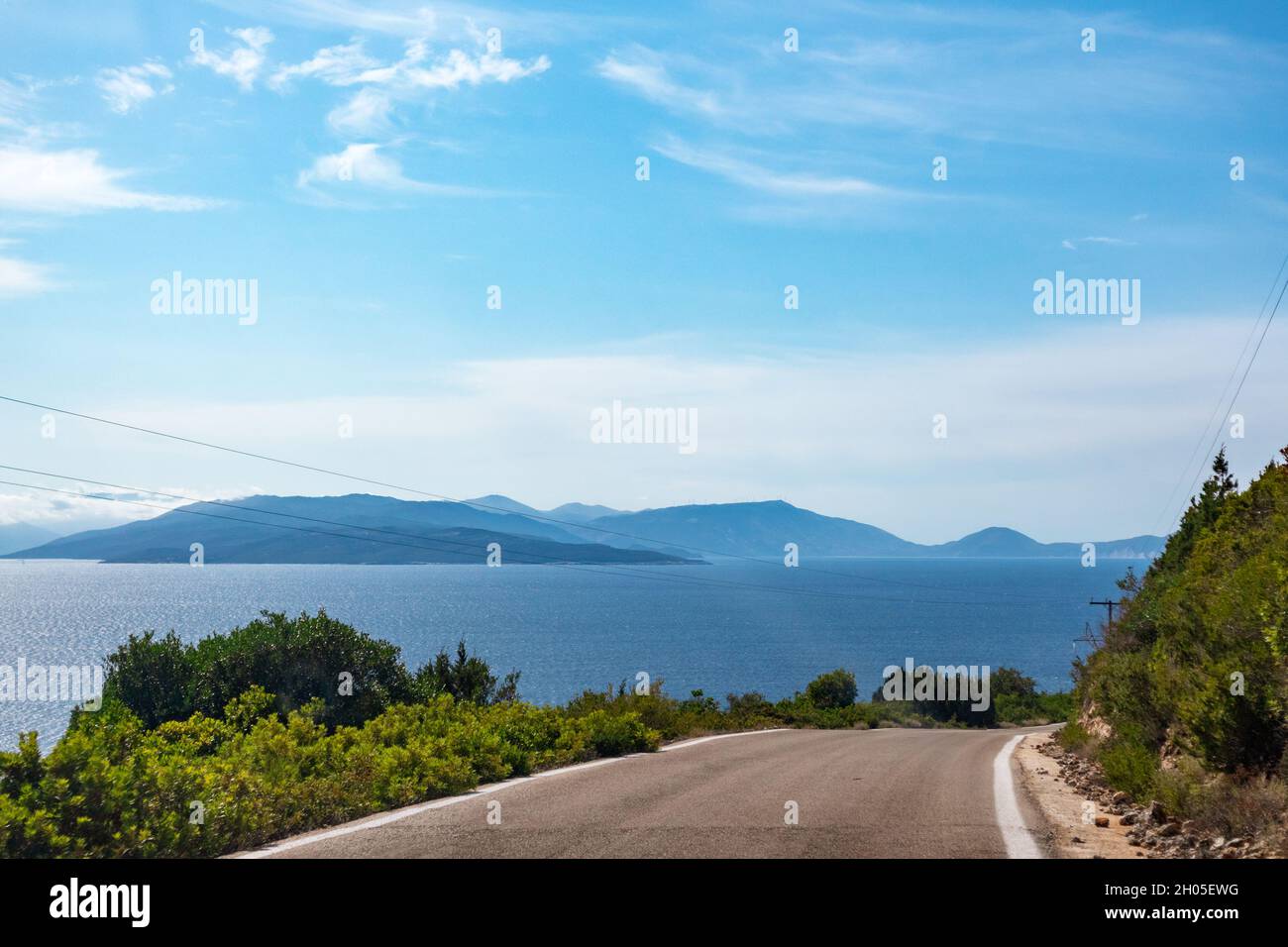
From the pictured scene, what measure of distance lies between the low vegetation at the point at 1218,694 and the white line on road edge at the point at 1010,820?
1341 mm

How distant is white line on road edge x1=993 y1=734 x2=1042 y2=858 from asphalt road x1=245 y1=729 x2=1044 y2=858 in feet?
0.06

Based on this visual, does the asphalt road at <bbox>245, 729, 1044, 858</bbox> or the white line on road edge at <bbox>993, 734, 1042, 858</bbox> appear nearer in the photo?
the asphalt road at <bbox>245, 729, 1044, 858</bbox>

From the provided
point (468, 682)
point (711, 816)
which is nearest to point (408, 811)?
point (711, 816)

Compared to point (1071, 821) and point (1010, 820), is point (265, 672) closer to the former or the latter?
point (1010, 820)

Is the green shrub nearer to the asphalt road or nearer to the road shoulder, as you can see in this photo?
the road shoulder

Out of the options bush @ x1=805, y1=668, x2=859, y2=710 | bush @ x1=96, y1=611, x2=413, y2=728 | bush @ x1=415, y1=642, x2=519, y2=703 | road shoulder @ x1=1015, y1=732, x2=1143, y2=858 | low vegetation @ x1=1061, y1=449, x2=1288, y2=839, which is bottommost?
bush @ x1=805, y1=668, x2=859, y2=710

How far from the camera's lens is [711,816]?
8.95m

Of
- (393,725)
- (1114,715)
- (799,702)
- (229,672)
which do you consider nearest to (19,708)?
(229,672)

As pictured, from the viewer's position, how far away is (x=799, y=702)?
42.8 m

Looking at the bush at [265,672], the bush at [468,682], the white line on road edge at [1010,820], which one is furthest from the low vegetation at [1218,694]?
the bush at [265,672]

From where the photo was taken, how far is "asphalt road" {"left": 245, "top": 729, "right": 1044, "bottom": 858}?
746 centimetres

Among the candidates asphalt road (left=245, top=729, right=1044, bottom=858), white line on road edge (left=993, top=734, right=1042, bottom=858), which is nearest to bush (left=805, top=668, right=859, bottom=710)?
white line on road edge (left=993, top=734, right=1042, bottom=858)
